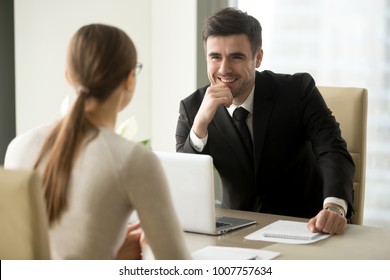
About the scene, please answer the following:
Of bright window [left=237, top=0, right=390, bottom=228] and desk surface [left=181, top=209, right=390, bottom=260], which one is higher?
bright window [left=237, top=0, right=390, bottom=228]

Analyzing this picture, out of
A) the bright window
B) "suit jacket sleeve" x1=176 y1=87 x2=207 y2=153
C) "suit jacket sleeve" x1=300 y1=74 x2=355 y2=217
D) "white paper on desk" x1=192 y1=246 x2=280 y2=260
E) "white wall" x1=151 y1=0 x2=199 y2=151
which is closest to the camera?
"white paper on desk" x1=192 y1=246 x2=280 y2=260

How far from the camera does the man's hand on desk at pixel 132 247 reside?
1.87 meters

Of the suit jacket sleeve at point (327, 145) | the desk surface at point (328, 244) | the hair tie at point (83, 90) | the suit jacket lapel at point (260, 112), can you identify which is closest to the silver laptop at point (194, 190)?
the desk surface at point (328, 244)

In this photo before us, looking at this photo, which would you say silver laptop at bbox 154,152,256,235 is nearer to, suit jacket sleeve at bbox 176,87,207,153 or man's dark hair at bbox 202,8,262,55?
suit jacket sleeve at bbox 176,87,207,153

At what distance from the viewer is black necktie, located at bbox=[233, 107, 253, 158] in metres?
2.93

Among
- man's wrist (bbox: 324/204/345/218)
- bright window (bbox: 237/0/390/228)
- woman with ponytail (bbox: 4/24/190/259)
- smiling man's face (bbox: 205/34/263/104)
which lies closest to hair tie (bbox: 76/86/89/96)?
woman with ponytail (bbox: 4/24/190/259)

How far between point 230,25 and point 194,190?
859 millimetres

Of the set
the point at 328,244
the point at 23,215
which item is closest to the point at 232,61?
the point at 328,244

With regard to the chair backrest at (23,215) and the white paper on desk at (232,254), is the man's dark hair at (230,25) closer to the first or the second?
the white paper on desk at (232,254)

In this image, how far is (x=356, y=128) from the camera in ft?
9.89

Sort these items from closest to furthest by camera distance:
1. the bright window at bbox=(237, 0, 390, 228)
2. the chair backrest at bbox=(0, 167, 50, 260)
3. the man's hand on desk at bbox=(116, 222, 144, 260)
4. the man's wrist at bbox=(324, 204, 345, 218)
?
the chair backrest at bbox=(0, 167, 50, 260)
the man's hand on desk at bbox=(116, 222, 144, 260)
the man's wrist at bbox=(324, 204, 345, 218)
the bright window at bbox=(237, 0, 390, 228)

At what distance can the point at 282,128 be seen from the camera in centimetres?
296

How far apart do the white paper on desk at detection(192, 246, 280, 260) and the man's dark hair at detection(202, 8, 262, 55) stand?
1079 mm
